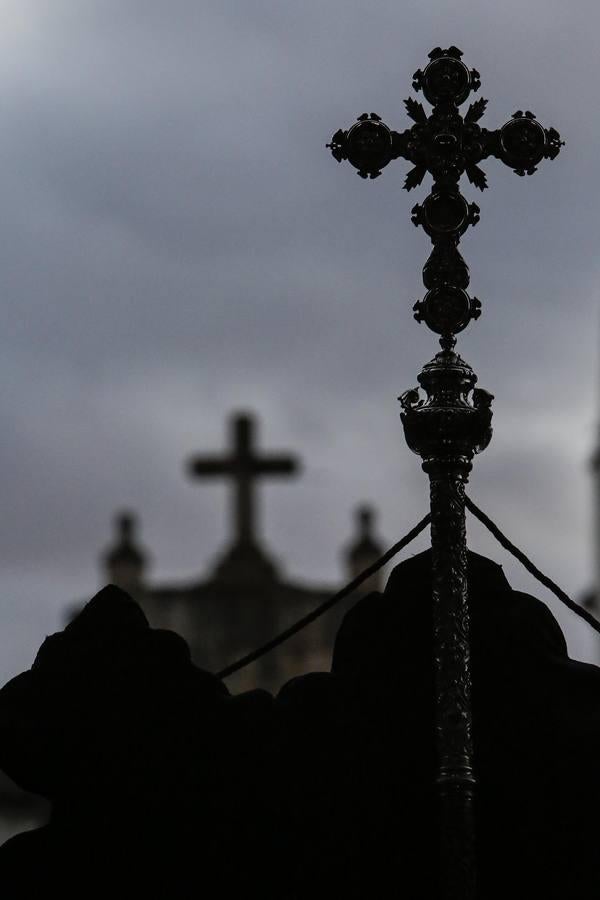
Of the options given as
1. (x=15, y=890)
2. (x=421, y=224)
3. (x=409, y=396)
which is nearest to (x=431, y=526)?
(x=409, y=396)

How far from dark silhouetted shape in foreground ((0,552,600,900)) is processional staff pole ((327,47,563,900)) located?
21 cm

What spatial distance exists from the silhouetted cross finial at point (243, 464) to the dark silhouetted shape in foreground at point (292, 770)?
34.4 m

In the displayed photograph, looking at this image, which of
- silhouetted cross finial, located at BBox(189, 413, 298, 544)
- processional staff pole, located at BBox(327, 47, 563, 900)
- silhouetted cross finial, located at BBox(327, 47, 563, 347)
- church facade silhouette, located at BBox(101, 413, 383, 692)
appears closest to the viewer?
processional staff pole, located at BBox(327, 47, 563, 900)

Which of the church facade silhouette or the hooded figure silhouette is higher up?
the church facade silhouette

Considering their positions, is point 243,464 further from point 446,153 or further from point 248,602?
point 446,153

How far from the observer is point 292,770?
7.51m

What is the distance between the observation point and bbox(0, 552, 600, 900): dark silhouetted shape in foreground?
24.3ft

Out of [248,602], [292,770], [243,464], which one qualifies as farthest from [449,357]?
[248,602]

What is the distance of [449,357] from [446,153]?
1.93ft

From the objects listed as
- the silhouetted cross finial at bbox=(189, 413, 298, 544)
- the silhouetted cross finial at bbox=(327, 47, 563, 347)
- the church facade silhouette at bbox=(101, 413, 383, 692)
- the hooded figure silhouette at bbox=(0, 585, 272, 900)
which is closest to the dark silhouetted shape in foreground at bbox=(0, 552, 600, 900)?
the hooded figure silhouette at bbox=(0, 585, 272, 900)

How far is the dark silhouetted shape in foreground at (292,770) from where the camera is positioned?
24.3 feet

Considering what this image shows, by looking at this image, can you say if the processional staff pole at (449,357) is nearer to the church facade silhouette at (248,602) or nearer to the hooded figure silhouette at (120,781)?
the hooded figure silhouette at (120,781)

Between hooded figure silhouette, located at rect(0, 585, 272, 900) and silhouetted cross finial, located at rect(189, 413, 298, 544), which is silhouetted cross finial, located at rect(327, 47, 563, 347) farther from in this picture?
silhouetted cross finial, located at rect(189, 413, 298, 544)

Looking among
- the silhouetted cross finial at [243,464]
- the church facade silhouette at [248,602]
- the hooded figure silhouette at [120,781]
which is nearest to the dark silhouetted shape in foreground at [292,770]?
the hooded figure silhouette at [120,781]
